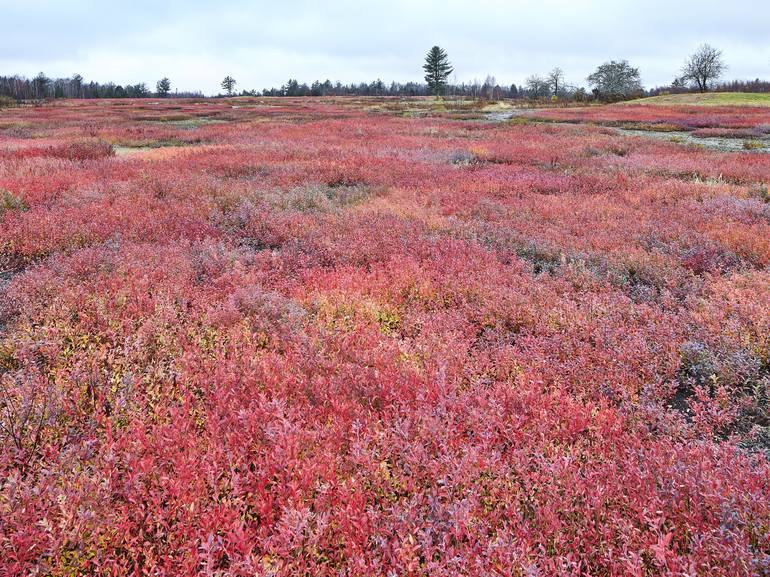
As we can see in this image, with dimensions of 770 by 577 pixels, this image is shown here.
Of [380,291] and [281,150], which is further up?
[281,150]

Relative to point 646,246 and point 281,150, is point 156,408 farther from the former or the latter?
point 281,150

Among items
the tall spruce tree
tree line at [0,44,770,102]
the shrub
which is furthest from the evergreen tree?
the shrub

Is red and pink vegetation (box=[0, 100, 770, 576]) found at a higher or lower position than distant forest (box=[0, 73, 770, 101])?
lower

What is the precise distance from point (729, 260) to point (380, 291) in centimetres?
513

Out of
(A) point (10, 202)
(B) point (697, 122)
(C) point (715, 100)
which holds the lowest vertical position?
(A) point (10, 202)

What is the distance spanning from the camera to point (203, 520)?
230 centimetres

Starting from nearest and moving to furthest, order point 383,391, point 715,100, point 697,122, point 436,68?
1. point 383,391
2. point 697,122
3. point 715,100
4. point 436,68

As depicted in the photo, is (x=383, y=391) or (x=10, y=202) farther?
(x=10, y=202)

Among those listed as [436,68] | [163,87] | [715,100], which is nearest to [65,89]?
[163,87]

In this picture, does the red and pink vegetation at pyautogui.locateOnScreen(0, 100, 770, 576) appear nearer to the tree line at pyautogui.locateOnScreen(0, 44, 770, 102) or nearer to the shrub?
the shrub

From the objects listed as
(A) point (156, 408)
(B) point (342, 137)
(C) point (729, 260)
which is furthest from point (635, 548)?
(B) point (342, 137)

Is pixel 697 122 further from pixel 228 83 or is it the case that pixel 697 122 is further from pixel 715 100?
pixel 228 83

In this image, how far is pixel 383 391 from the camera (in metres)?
3.55

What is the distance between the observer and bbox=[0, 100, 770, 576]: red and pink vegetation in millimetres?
2277
